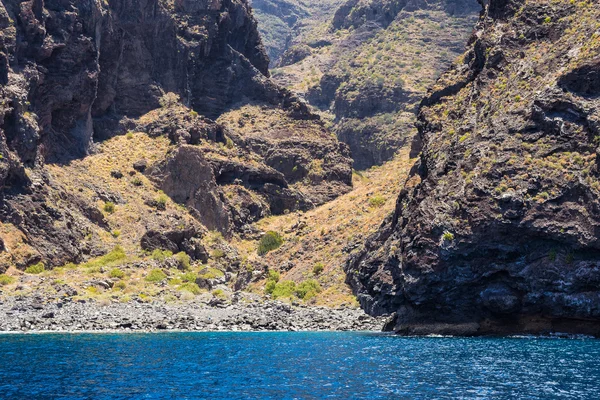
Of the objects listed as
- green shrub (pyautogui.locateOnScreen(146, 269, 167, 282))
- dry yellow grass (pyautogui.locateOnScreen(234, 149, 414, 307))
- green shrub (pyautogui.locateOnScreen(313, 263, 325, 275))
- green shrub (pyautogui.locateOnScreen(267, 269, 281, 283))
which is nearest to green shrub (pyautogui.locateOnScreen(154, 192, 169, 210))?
dry yellow grass (pyautogui.locateOnScreen(234, 149, 414, 307))

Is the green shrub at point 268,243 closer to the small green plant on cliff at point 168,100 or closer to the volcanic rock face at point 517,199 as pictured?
the small green plant on cliff at point 168,100

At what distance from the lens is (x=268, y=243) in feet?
405

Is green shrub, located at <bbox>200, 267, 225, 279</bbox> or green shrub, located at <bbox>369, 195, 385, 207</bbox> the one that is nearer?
green shrub, located at <bbox>200, 267, 225, 279</bbox>

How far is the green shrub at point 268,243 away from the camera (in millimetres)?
123125

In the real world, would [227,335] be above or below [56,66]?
below

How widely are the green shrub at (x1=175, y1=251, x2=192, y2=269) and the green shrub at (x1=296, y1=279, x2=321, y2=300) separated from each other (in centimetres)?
1702

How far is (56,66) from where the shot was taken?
11575 cm

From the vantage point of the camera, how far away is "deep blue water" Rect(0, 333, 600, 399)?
119 feet

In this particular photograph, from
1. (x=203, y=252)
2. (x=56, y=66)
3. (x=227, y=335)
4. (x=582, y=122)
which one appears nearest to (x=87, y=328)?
(x=227, y=335)

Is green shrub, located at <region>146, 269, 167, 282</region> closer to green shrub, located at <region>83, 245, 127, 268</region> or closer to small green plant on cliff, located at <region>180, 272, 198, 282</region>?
small green plant on cliff, located at <region>180, 272, 198, 282</region>

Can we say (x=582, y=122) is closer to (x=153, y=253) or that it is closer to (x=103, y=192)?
(x=153, y=253)

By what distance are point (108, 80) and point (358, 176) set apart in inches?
2315

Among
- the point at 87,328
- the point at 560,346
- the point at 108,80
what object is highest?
the point at 108,80

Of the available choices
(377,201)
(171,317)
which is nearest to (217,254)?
(377,201)
